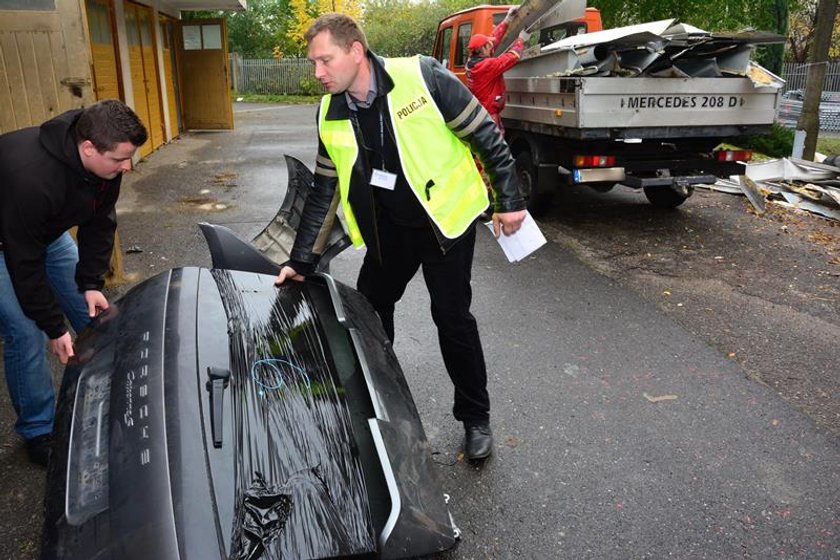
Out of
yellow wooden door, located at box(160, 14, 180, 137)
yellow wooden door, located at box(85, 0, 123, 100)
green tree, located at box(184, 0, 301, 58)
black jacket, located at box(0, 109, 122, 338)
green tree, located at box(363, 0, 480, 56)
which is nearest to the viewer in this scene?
black jacket, located at box(0, 109, 122, 338)

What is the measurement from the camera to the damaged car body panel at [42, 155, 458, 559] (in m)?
1.51

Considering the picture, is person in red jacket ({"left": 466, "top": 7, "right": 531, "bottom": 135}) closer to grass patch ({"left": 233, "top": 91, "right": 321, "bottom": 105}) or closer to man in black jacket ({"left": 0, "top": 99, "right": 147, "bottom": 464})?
man in black jacket ({"left": 0, "top": 99, "right": 147, "bottom": 464})

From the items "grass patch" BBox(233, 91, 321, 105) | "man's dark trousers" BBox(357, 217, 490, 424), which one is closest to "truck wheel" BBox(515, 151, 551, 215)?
"man's dark trousers" BBox(357, 217, 490, 424)

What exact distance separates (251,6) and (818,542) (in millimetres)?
40460

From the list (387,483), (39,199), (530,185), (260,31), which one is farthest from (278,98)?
(387,483)

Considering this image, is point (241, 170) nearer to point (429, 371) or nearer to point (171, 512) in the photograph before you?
point (429, 371)

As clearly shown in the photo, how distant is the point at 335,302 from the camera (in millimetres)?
2434

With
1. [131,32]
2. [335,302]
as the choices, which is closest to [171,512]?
[335,302]

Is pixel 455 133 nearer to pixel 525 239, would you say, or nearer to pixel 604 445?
pixel 525 239

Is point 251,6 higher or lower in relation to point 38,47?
higher

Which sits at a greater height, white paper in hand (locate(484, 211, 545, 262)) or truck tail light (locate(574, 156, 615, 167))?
white paper in hand (locate(484, 211, 545, 262))

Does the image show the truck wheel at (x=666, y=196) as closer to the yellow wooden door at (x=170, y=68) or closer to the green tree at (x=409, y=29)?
the yellow wooden door at (x=170, y=68)

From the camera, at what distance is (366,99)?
263cm

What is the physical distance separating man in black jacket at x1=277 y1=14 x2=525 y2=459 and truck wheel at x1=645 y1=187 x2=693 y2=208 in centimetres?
578
